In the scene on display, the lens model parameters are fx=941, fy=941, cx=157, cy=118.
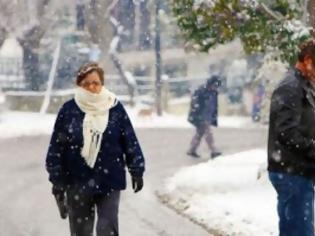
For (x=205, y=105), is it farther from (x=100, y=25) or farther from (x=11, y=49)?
(x=11, y=49)

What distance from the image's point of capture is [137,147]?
7000 millimetres

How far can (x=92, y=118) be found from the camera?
6.89 meters

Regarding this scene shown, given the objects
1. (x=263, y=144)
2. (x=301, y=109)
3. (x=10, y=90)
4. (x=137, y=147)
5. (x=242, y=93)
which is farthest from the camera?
(x=242, y=93)

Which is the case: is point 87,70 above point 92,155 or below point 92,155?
above

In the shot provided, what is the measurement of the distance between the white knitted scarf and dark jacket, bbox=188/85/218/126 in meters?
10.8

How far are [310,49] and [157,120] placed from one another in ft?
83.8

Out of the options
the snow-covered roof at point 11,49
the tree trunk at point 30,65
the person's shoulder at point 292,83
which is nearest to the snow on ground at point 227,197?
the person's shoulder at point 292,83

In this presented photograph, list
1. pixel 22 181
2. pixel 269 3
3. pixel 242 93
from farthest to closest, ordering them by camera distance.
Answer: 1. pixel 242 93
2. pixel 22 181
3. pixel 269 3

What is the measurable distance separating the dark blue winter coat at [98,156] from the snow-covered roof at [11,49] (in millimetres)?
32610

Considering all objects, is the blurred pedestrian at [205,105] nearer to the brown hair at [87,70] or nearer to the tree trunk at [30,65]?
the brown hair at [87,70]

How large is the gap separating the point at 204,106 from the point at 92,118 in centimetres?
1098

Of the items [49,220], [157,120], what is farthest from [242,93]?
[49,220]

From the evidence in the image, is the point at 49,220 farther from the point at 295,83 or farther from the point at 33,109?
the point at 33,109

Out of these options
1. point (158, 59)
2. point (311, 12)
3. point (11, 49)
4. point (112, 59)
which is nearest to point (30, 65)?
point (112, 59)
